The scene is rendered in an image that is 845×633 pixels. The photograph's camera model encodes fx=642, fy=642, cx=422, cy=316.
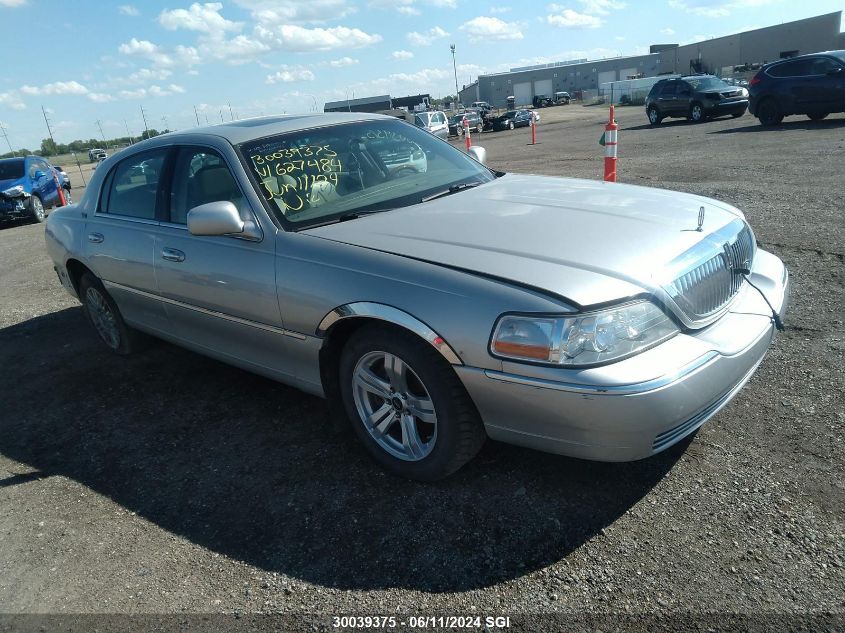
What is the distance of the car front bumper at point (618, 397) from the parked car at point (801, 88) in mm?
16785

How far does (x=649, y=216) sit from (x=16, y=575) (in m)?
3.23

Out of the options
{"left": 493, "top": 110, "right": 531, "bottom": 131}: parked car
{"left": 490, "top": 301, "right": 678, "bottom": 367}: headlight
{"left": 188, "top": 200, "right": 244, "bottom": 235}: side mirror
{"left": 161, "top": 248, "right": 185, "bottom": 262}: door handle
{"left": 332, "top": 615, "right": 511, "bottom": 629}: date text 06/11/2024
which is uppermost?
{"left": 188, "top": 200, "right": 244, "bottom": 235}: side mirror

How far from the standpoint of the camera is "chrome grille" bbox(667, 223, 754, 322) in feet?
8.52

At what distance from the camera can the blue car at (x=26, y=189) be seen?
14.8 metres

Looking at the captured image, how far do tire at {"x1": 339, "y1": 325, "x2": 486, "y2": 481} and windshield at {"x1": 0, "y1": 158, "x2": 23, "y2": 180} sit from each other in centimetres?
1569

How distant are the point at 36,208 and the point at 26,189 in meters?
0.51

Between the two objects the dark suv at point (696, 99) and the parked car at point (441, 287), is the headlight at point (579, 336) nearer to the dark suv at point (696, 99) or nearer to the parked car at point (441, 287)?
the parked car at point (441, 287)

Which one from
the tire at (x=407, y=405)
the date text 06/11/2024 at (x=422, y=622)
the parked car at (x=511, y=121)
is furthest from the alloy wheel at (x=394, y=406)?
the parked car at (x=511, y=121)

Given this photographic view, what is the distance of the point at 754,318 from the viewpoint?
290cm

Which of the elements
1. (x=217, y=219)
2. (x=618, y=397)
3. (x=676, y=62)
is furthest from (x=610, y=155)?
(x=676, y=62)

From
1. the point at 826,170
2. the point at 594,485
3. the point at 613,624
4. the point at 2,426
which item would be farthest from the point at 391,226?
the point at 826,170

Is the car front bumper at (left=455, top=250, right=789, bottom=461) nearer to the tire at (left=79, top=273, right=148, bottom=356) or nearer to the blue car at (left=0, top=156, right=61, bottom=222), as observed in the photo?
the tire at (left=79, top=273, right=148, bottom=356)

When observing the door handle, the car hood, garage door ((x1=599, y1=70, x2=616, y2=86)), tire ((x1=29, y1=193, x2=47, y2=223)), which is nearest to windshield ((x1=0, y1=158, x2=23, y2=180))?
tire ((x1=29, y1=193, x2=47, y2=223))

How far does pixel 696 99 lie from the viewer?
71.4 ft
